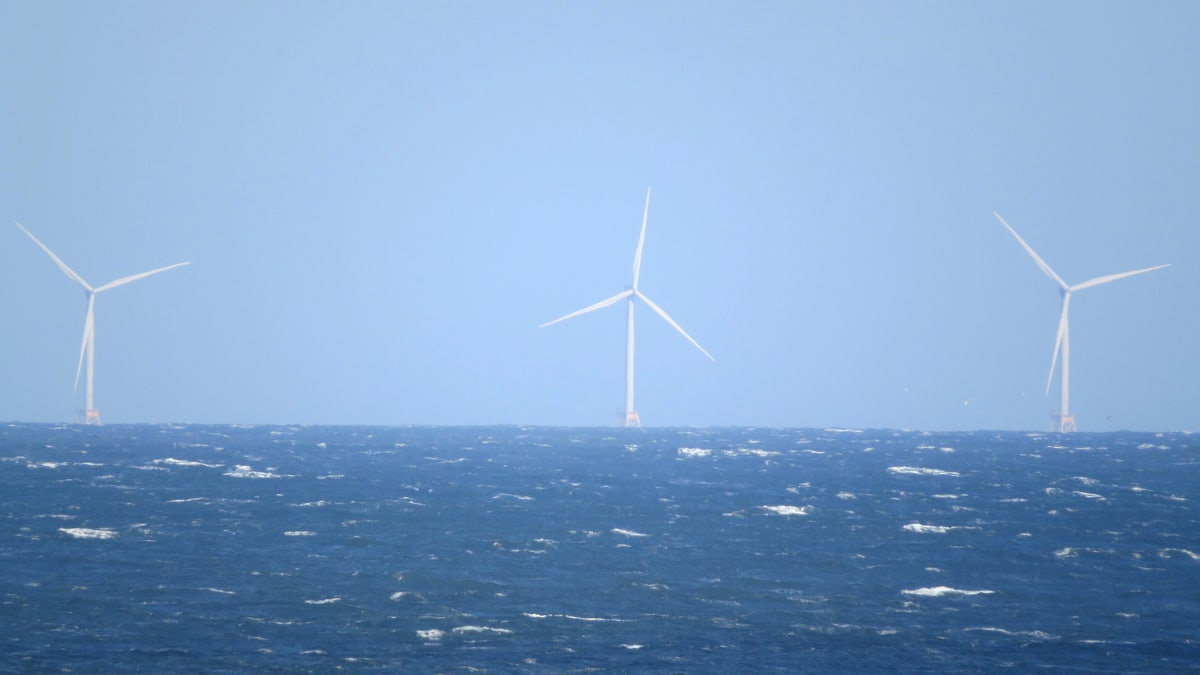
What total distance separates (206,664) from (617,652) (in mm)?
15650

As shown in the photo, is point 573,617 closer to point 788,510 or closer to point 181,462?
point 788,510

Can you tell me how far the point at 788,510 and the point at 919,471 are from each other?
4334cm

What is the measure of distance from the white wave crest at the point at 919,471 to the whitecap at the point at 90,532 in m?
80.1

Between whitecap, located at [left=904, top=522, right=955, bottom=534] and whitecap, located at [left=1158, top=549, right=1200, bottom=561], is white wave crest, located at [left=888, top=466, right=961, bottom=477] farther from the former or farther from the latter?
whitecap, located at [left=1158, top=549, right=1200, bottom=561]

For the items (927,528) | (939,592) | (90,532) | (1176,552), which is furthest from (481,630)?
(1176,552)

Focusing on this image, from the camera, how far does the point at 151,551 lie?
2950 inches

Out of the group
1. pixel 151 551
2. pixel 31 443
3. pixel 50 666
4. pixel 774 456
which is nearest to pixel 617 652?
pixel 50 666

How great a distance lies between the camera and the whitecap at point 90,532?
79.2 metres

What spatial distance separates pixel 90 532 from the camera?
3182 inches

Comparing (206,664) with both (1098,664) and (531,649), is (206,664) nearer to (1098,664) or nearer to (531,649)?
(531,649)

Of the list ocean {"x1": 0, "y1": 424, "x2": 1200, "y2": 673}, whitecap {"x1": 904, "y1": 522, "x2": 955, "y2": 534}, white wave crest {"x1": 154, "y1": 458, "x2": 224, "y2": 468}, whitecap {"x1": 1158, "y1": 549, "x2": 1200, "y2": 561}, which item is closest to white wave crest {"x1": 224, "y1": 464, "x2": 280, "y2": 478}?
ocean {"x1": 0, "y1": 424, "x2": 1200, "y2": 673}

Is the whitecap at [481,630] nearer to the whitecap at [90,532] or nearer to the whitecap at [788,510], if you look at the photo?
the whitecap at [90,532]

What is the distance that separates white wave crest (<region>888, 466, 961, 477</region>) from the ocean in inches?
210

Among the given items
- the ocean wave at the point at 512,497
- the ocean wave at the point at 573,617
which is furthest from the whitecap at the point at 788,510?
the ocean wave at the point at 573,617
